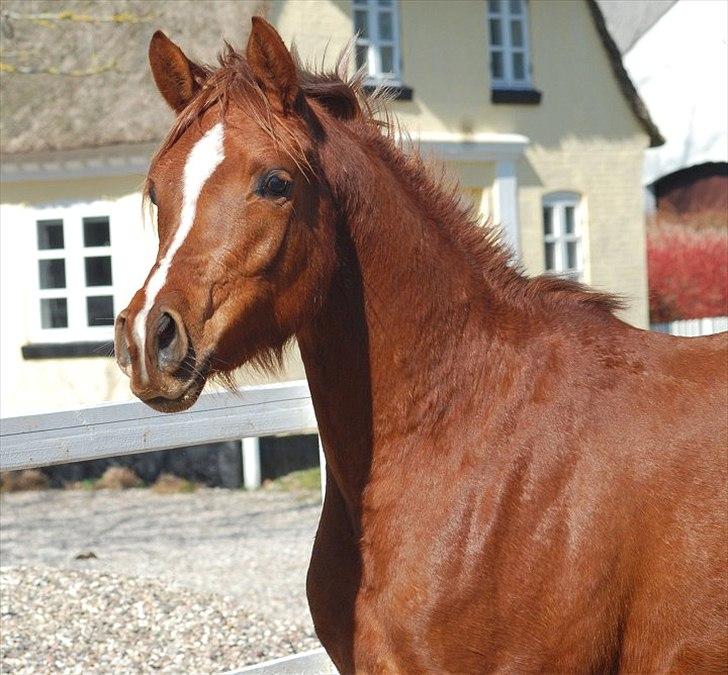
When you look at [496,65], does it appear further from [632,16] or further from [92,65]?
[632,16]

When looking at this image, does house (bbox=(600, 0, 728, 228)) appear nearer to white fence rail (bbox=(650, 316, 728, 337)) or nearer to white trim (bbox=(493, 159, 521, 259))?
white fence rail (bbox=(650, 316, 728, 337))

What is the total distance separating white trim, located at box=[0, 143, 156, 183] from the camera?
12398 millimetres

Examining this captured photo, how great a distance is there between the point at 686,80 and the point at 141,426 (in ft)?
70.4

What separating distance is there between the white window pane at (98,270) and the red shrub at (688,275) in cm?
1014

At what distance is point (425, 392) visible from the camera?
3.20m

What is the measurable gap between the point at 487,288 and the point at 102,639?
3679mm

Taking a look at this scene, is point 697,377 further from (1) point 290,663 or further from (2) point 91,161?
(2) point 91,161

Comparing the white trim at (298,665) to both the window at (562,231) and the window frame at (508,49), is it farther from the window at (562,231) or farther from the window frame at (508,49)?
the window frame at (508,49)

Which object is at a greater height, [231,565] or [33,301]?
[33,301]

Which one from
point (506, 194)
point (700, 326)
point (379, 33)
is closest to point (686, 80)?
point (700, 326)

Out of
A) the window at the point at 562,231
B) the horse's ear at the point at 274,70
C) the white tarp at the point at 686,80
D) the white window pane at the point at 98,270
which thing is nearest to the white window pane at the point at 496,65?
the window at the point at 562,231

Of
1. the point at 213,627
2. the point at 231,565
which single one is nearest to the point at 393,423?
the point at 213,627

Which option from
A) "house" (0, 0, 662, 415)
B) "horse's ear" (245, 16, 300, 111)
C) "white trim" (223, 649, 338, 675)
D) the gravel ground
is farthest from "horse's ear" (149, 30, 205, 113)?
"house" (0, 0, 662, 415)

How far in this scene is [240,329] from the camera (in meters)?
2.90
